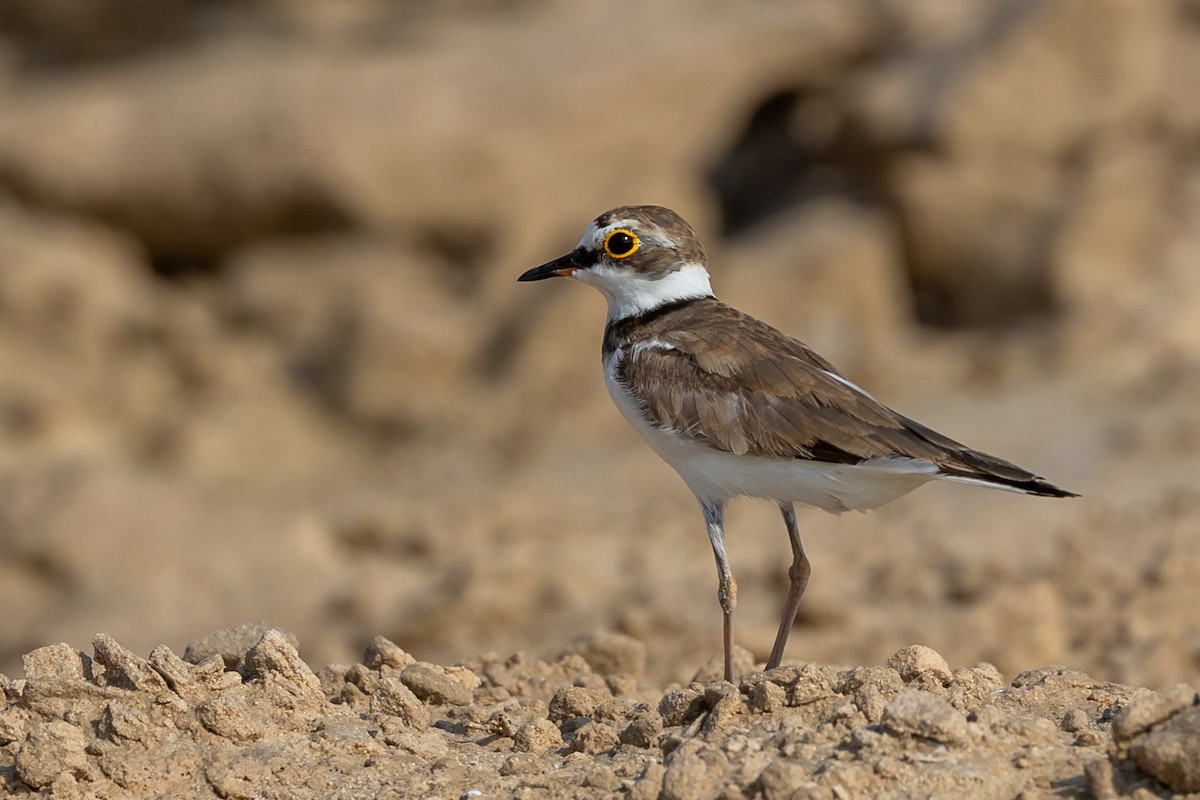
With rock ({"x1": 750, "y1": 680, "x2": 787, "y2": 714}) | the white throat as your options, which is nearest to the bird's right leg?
the white throat

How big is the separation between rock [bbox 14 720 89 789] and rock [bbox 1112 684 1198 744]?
2678 mm

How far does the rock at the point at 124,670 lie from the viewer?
4.64 metres

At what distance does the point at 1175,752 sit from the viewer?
3.59 metres

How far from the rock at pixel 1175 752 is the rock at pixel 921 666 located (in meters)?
1.02

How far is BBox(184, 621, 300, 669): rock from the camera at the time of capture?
516 cm

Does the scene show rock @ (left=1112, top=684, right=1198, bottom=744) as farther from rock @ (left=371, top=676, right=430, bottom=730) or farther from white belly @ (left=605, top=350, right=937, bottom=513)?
rock @ (left=371, top=676, right=430, bottom=730)

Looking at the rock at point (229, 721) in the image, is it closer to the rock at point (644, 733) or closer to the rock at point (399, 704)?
the rock at point (399, 704)

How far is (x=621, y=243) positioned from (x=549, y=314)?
727cm

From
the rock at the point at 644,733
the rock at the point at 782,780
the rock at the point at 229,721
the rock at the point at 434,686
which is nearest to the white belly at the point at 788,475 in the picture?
the rock at the point at 434,686

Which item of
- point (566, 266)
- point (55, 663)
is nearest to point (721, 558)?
point (566, 266)

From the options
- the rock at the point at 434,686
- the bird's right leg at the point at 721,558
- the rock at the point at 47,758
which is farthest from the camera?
the bird's right leg at the point at 721,558

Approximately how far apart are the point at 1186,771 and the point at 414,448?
34.1 ft

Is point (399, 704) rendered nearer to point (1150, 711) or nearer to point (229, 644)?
point (229, 644)

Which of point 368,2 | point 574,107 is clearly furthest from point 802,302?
point 368,2
